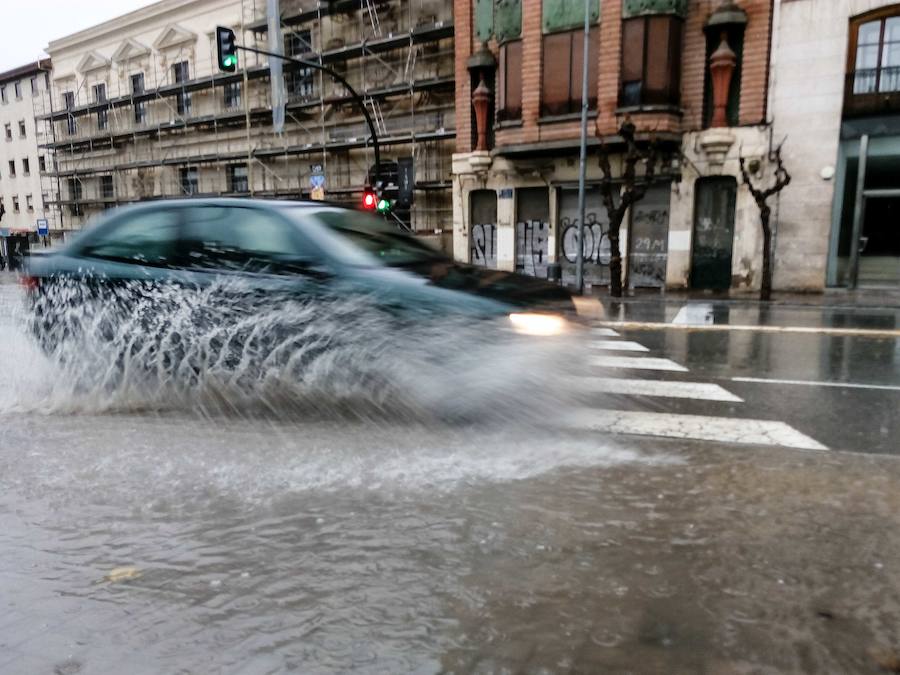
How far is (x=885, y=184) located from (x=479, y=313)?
18365 mm

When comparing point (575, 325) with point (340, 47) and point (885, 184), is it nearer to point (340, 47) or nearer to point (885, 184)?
point (885, 184)

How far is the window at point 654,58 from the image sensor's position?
1919 cm

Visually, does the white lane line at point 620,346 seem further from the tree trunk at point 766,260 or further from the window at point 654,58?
the window at point 654,58

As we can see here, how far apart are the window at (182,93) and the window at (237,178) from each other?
14.2 ft

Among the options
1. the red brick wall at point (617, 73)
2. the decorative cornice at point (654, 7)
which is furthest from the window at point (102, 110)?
the decorative cornice at point (654, 7)

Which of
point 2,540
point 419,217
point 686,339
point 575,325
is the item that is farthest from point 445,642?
point 419,217

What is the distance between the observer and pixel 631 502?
11.4ft

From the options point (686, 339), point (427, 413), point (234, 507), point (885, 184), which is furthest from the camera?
point (885, 184)

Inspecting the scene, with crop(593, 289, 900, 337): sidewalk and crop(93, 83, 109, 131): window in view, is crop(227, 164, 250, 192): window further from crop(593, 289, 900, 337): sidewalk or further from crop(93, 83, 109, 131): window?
crop(593, 289, 900, 337): sidewalk

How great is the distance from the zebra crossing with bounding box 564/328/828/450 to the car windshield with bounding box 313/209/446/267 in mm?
1604

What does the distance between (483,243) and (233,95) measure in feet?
53.7

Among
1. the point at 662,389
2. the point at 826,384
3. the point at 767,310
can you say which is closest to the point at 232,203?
the point at 662,389

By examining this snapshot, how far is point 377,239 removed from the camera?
17.4ft

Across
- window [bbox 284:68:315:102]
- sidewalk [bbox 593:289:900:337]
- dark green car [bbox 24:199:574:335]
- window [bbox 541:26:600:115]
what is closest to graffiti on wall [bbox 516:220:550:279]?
sidewalk [bbox 593:289:900:337]
